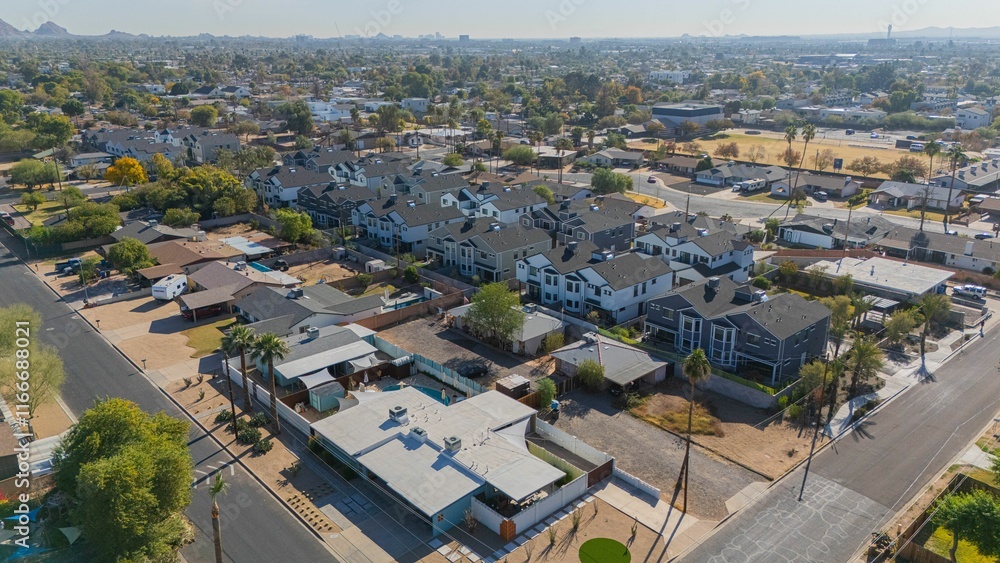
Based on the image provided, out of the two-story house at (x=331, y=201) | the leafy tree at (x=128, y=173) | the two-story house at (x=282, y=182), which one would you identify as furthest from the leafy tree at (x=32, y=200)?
the two-story house at (x=331, y=201)

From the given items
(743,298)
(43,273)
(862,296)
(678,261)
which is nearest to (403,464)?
(743,298)

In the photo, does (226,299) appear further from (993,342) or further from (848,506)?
(993,342)

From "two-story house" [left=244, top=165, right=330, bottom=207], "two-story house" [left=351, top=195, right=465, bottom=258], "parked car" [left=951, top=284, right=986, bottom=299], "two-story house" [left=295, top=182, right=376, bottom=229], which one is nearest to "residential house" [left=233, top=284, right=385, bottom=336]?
"two-story house" [left=351, top=195, right=465, bottom=258]

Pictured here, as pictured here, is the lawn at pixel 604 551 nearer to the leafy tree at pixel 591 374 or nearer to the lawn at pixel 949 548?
the lawn at pixel 949 548

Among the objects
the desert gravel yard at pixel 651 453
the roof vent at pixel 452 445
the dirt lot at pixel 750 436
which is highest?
the roof vent at pixel 452 445

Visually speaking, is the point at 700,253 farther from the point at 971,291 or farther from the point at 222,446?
the point at 222,446

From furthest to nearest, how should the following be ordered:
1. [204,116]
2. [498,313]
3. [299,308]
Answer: [204,116] → [299,308] → [498,313]

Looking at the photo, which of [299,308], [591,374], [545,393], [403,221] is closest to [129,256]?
[299,308]
